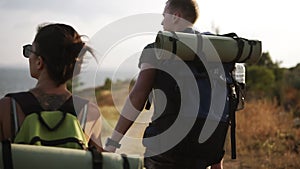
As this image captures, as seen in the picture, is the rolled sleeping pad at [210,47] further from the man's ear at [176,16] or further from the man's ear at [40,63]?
the man's ear at [40,63]

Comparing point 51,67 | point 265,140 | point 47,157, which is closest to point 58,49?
point 51,67

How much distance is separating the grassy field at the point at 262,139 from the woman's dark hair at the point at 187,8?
3.48 m

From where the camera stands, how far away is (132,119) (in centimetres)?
364

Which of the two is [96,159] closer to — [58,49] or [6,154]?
[6,154]

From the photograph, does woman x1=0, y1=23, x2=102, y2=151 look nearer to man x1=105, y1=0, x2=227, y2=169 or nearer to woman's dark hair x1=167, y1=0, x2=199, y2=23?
man x1=105, y1=0, x2=227, y2=169

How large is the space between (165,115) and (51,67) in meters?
1.04

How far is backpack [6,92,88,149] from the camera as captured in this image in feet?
9.00

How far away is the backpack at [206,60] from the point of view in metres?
3.54

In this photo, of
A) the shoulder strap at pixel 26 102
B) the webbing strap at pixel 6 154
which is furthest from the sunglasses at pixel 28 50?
the webbing strap at pixel 6 154

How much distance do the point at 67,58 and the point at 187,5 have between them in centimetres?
130

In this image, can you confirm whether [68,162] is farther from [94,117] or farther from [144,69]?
[144,69]

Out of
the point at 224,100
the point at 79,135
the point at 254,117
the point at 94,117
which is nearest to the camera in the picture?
the point at 79,135

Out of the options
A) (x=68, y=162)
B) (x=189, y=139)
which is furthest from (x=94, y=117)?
(x=189, y=139)

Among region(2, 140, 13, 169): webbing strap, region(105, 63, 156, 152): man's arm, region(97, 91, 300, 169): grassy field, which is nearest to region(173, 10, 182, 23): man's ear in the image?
region(105, 63, 156, 152): man's arm
